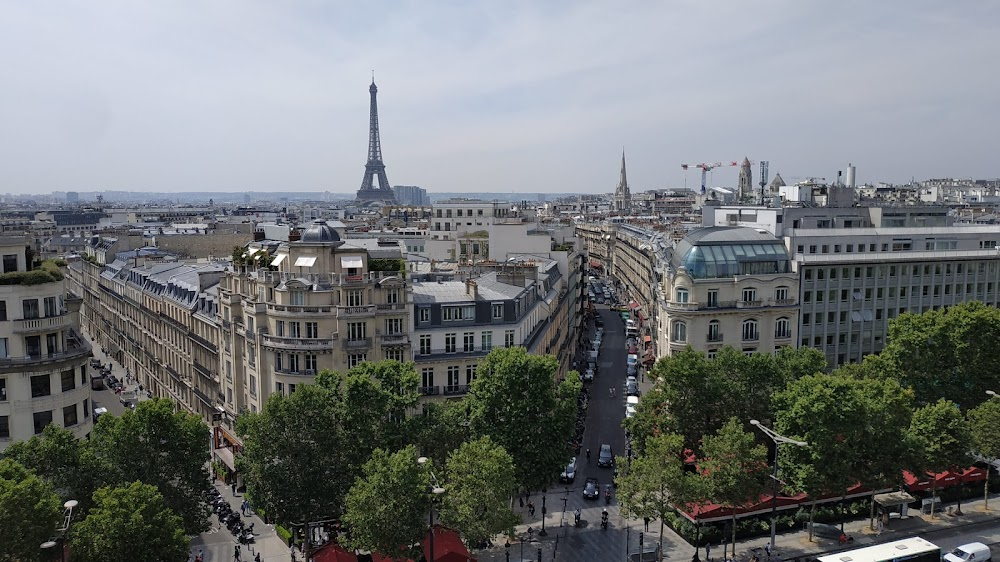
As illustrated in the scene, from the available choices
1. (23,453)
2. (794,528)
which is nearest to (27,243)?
(23,453)

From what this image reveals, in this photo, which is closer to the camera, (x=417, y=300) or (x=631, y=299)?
(x=417, y=300)

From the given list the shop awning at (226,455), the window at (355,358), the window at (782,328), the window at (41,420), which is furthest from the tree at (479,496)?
the window at (782,328)

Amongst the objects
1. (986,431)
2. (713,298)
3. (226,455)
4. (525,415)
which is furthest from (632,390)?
(226,455)

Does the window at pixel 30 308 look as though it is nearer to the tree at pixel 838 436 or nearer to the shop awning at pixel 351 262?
the shop awning at pixel 351 262

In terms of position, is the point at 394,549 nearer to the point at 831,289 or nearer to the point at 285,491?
the point at 285,491

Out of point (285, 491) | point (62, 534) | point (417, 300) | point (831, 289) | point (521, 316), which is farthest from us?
point (831, 289)

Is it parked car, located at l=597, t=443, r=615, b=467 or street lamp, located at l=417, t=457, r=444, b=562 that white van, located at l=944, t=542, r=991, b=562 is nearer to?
parked car, located at l=597, t=443, r=615, b=467
